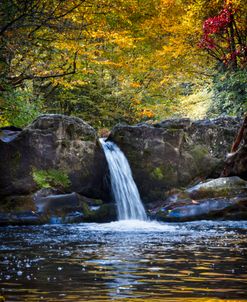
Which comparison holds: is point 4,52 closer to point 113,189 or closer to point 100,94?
point 113,189

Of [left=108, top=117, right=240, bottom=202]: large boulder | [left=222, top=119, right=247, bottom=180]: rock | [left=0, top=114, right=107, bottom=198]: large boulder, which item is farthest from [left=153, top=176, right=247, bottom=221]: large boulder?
[left=0, top=114, right=107, bottom=198]: large boulder

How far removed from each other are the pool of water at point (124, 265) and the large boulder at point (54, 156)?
390 cm

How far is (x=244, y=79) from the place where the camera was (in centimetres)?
1952

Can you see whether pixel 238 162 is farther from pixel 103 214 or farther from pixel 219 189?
pixel 103 214

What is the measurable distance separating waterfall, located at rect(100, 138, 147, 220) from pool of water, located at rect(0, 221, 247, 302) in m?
3.97

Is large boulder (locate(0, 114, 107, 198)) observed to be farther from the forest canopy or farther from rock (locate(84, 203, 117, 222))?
the forest canopy

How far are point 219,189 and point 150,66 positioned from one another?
1189 cm

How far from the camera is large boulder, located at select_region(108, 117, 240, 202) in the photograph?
16484mm

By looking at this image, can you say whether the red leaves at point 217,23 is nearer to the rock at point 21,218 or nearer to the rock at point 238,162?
the rock at point 238,162

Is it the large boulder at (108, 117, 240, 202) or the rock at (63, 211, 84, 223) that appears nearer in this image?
the rock at (63, 211, 84, 223)

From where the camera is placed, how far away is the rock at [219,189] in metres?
14.4

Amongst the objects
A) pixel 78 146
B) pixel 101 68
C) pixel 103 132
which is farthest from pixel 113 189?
pixel 101 68


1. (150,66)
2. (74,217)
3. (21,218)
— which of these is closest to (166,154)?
(74,217)

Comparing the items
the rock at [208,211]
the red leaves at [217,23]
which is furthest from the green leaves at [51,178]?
the red leaves at [217,23]
